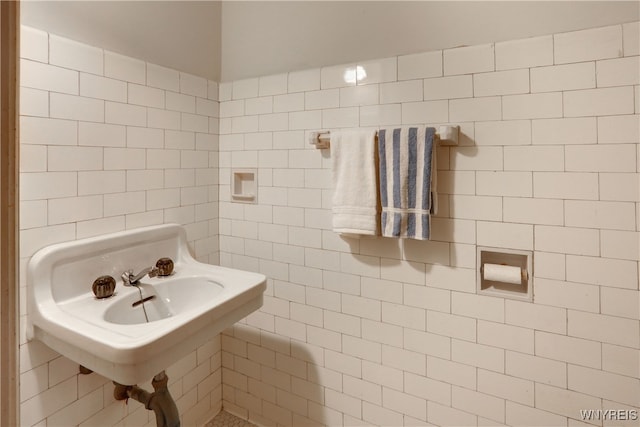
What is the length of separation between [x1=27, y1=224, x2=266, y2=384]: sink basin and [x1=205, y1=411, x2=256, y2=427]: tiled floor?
85cm

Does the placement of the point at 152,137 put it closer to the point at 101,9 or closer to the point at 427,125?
the point at 101,9

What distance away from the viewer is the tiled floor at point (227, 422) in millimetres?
1856

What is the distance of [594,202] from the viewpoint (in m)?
1.15

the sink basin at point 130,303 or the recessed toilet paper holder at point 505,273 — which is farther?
the recessed toilet paper holder at point 505,273

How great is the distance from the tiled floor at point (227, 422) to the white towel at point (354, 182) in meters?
1.23

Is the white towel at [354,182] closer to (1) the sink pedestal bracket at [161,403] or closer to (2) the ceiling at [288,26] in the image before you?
(2) the ceiling at [288,26]

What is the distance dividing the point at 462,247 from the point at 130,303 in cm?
127

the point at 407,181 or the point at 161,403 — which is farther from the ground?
the point at 407,181

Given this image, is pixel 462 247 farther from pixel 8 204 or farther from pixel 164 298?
pixel 8 204

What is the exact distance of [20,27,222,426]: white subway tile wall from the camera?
1.14m

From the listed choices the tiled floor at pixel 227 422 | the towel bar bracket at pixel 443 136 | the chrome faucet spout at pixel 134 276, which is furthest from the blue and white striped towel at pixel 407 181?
the tiled floor at pixel 227 422

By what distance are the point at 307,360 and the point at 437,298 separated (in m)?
0.71

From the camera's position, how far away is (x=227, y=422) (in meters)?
1.88

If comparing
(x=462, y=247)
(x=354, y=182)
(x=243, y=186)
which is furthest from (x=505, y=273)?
(x=243, y=186)
